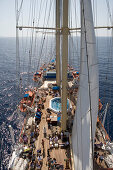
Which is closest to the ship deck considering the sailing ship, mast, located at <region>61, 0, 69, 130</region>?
the sailing ship

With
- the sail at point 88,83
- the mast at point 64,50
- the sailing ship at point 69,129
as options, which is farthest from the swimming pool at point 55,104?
the sail at point 88,83

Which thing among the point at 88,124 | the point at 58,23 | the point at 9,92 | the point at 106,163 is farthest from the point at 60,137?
the point at 9,92

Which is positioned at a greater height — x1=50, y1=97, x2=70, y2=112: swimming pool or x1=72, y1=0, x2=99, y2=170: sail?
x1=72, y1=0, x2=99, y2=170: sail

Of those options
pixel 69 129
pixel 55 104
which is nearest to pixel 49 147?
pixel 69 129

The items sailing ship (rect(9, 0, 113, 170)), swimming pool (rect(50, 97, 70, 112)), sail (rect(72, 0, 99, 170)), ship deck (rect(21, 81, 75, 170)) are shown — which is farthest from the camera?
swimming pool (rect(50, 97, 70, 112))

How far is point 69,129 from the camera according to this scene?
14750mm

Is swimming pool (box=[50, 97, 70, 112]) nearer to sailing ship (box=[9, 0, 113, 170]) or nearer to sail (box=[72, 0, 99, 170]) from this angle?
sailing ship (box=[9, 0, 113, 170])

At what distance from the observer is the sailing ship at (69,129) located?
7.23 m

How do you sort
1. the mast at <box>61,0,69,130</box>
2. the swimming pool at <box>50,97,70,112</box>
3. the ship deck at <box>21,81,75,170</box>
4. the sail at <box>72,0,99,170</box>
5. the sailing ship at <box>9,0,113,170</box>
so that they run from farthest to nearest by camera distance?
1. the swimming pool at <box>50,97,70,112</box>
2. the ship deck at <box>21,81,75,170</box>
3. the mast at <box>61,0,69,130</box>
4. the sailing ship at <box>9,0,113,170</box>
5. the sail at <box>72,0,99,170</box>

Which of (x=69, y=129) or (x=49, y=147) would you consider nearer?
(x=49, y=147)

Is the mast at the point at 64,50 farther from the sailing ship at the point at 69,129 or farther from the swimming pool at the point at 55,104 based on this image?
the swimming pool at the point at 55,104

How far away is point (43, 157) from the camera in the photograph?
40.2ft

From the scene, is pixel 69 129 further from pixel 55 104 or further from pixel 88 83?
pixel 88 83

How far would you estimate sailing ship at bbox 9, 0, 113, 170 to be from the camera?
723 centimetres
